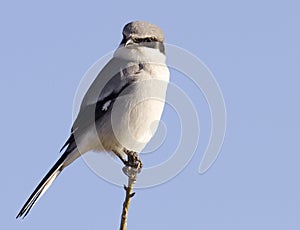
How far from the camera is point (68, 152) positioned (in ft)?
19.1

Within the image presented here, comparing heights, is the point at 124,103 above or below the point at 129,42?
below

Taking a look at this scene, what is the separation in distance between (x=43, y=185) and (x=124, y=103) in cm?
103

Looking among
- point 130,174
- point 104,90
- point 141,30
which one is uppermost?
point 141,30

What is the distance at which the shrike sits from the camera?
5566 millimetres

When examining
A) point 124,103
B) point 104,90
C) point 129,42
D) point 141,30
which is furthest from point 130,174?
point 141,30

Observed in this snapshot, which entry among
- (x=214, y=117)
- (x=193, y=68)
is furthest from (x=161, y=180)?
(x=193, y=68)

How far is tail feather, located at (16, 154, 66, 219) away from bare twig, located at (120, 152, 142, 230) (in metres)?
0.68

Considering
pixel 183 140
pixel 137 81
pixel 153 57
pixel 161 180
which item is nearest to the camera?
pixel 161 180

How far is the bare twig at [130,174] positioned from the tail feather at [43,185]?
26.8 inches

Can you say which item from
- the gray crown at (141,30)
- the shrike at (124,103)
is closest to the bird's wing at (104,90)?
the shrike at (124,103)

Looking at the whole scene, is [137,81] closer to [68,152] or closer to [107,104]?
[107,104]

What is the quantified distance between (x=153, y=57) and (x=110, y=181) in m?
1.68

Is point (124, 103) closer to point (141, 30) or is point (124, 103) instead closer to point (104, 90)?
point (104, 90)

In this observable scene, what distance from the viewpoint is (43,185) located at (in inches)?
219
